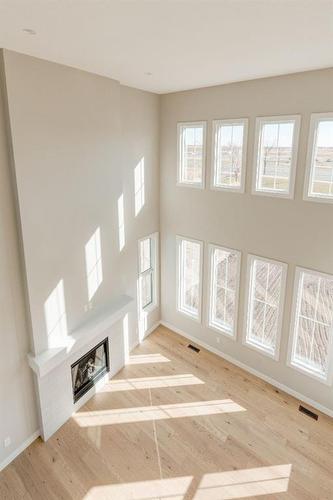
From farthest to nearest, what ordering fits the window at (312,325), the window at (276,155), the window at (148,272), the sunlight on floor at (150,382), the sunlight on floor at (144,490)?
the window at (148,272) < the sunlight on floor at (150,382) < the window at (312,325) < the window at (276,155) < the sunlight on floor at (144,490)

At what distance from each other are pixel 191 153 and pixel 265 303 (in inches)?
121

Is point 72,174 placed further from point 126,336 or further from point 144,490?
point 144,490

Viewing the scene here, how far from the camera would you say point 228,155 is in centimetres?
547

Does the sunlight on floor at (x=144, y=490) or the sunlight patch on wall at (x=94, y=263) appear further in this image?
the sunlight patch on wall at (x=94, y=263)

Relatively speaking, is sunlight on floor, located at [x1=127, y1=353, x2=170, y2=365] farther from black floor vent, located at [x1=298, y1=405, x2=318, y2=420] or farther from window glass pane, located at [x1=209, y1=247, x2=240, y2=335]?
black floor vent, located at [x1=298, y1=405, x2=318, y2=420]

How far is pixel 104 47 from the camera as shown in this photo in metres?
3.25

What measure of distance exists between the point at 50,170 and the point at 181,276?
362cm

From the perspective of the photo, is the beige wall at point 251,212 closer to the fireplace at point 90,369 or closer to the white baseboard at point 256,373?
the white baseboard at point 256,373

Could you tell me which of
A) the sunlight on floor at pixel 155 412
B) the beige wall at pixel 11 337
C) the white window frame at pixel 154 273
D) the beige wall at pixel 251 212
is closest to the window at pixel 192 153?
the beige wall at pixel 251 212

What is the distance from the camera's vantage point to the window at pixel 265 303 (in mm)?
5266

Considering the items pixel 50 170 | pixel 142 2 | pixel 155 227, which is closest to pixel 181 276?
pixel 155 227

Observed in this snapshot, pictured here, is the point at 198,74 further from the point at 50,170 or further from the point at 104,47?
the point at 50,170

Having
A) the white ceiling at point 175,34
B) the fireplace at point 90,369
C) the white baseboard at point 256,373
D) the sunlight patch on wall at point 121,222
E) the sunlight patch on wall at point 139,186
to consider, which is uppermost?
the white ceiling at point 175,34

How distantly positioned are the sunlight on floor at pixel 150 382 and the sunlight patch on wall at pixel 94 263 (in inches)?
70.3
